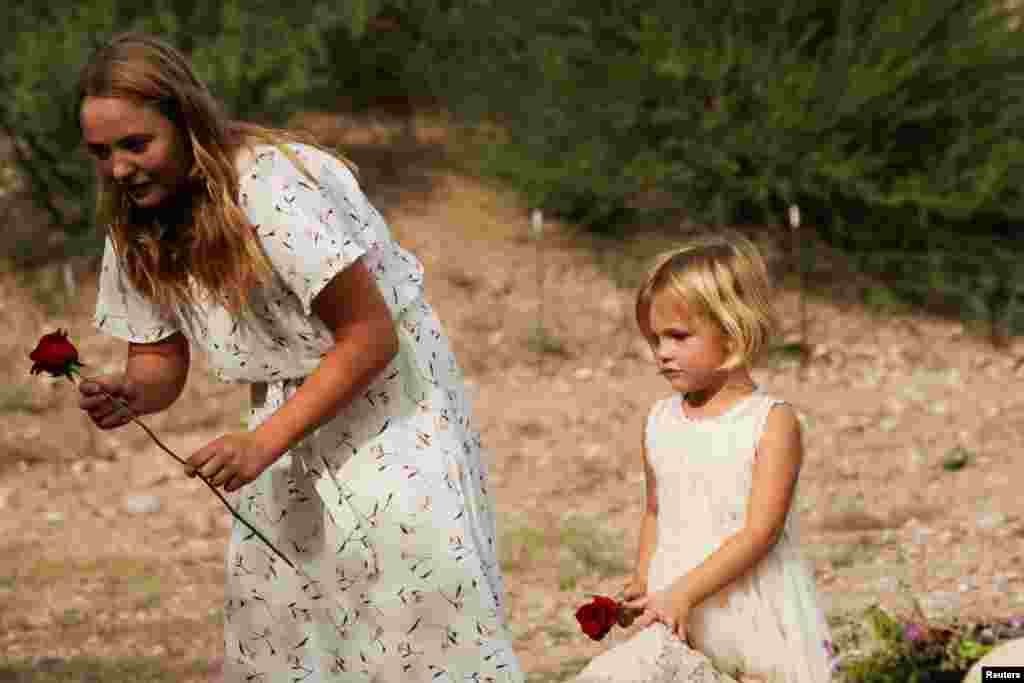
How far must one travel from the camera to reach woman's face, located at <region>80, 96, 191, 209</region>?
2.77 meters

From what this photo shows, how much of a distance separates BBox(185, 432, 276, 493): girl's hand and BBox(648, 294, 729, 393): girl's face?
2.02 ft

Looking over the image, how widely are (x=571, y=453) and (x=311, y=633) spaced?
13.3ft

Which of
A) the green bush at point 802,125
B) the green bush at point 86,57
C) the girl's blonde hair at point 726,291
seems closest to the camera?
the girl's blonde hair at point 726,291

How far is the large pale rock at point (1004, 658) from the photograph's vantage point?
9.16ft

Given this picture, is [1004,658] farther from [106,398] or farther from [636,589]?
[106,398]

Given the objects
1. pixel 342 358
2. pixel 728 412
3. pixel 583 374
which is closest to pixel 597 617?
pixel 728 412

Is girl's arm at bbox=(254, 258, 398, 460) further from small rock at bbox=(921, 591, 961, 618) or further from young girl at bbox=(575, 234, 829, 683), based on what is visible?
small rock at bbox=(921, 591, 961, 618)

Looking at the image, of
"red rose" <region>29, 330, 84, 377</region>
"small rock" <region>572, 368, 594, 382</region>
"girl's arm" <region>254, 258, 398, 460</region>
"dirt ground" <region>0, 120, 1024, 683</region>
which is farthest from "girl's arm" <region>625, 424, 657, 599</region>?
"small rock" <region>572, 368, 594, 382</region>

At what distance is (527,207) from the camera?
947 centimetres

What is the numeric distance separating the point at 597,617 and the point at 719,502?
1.11 feet

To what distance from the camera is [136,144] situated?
2.79 meters

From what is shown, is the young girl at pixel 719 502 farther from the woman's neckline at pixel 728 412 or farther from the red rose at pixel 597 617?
the red rose at pixel 597 617

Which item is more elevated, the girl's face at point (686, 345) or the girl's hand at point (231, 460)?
the girl's face at point (686, 345)

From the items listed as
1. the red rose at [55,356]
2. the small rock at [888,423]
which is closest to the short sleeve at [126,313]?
the red rose at [55,356]
